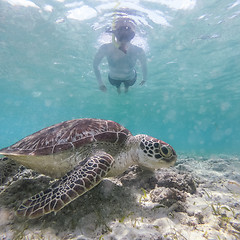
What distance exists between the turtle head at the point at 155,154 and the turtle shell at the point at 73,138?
1.49 ft

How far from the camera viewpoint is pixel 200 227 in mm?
1719

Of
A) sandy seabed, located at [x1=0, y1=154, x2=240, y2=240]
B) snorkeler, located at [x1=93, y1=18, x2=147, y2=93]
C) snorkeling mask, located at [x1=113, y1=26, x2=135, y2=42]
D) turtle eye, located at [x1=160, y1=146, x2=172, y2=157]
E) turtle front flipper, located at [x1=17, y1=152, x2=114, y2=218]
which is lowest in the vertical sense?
sandy seabed, located at [x1=0, y1=154, x2=240, y2=240]

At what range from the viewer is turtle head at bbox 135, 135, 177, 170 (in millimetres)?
2531

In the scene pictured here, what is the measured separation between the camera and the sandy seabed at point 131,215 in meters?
1.63

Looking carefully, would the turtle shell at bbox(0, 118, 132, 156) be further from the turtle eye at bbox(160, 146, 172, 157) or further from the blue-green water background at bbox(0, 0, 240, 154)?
the blue-green water background at bbox(0, 0, 240, 154)

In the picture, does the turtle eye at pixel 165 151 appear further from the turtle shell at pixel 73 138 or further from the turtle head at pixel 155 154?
the turtle shell at pixel 73 138

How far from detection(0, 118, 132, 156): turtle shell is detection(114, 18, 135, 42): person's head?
7990mm

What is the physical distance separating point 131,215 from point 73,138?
1.45 metres

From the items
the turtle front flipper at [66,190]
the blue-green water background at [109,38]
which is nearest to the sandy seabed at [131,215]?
the turtle front flipper at [66,190]

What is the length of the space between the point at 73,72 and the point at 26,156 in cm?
1789

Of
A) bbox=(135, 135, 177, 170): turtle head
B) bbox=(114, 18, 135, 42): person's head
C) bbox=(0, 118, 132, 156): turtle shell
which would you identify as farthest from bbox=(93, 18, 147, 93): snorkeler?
bbox=(135, 135, 177, 170): turtle head

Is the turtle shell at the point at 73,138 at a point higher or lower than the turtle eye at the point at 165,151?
higher

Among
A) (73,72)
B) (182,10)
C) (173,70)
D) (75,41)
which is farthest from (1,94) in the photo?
(182,10)

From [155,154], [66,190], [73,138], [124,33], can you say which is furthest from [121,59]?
[66,190]
